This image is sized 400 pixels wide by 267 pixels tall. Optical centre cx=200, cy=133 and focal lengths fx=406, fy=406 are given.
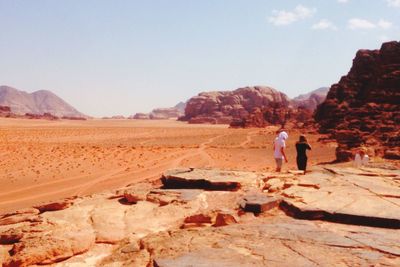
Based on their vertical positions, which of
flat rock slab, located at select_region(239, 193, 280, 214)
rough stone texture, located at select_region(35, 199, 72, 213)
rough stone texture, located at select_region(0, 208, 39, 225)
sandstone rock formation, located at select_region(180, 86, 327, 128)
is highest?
sandstone rock formation, located at select_region(180, 86, 327, 128)

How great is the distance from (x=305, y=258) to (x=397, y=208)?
8.08 ft

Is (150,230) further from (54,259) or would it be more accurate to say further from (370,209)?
(370,209)

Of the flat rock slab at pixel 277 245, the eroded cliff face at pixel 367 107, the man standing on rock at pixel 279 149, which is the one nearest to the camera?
the flat rock slab at pixel 277 245

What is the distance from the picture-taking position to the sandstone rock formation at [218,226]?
411 centimetres

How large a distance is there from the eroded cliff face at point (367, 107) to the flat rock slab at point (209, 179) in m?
11.2

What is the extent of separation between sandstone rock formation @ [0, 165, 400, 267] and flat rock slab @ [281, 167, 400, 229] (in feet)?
0.05

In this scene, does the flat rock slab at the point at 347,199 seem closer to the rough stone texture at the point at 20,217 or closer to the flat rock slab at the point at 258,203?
the flat rock slab at the point at 258,203

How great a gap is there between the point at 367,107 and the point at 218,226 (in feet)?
105

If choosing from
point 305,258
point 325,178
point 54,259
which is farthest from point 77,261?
point 325,178

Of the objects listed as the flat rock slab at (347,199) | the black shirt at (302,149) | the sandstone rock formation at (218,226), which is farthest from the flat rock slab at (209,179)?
the black shirt at (302,149)

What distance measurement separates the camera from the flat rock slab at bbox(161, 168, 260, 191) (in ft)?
24.5

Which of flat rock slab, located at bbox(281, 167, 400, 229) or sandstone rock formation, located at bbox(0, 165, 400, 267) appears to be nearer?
sandstone rock formation, located at bbox(0, 165, 400, 267)

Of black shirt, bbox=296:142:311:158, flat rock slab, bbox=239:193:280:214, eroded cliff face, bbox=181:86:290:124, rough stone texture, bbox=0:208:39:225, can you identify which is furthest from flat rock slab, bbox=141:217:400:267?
eroded cliff face, bbox=181:86:290:124

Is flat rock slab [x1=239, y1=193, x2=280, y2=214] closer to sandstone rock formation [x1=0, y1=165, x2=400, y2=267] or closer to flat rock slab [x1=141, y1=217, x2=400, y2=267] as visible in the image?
sandstone rock formation [x1=0, y1=165, x2=400, y2=267]
